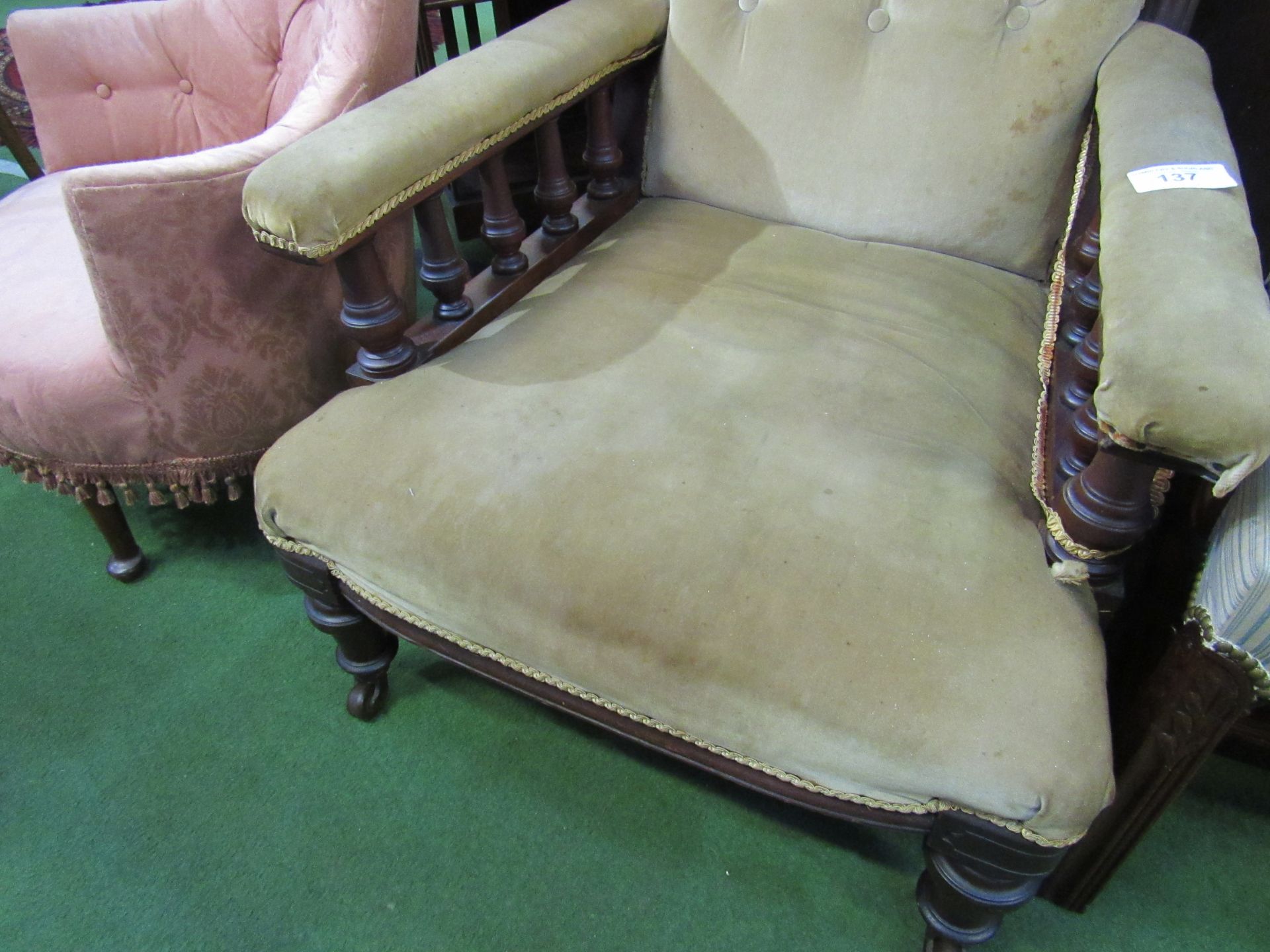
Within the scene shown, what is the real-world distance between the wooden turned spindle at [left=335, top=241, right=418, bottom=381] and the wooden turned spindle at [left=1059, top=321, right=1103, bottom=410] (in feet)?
2.14

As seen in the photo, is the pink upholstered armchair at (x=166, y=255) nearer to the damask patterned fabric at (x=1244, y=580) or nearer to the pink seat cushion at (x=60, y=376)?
the pink seat cushion at (x=60, y=376)

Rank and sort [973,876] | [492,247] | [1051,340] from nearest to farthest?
[973,876], [1051,340], [492,247]

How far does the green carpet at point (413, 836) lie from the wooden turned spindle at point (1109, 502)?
0.49 meters

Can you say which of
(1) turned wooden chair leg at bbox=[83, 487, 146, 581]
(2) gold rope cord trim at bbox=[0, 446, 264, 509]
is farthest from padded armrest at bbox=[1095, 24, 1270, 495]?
(1) turned wooden chair leg at bbox=[83, 487, 146, 581]

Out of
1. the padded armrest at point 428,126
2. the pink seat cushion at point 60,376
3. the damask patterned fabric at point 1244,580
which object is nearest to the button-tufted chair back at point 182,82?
the pink seat cushion at point 60,376

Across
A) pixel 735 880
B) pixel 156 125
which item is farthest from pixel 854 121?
pixel 156 125

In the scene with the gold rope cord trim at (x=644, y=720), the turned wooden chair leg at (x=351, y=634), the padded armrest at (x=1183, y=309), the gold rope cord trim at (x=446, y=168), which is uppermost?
the padded armrest at (x=1183, y=309)

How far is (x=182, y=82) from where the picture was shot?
4.15ft

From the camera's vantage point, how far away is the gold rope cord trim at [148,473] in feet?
3.48

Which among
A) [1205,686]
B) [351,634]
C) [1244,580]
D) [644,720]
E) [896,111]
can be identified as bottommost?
[351,634]

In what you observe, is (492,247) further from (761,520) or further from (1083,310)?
(1083,310)

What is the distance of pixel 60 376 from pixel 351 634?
0.47 metres

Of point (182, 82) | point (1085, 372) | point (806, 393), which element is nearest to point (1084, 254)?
point (1085, 372)

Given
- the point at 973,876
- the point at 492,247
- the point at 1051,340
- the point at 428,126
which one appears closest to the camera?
the point at 973,876
